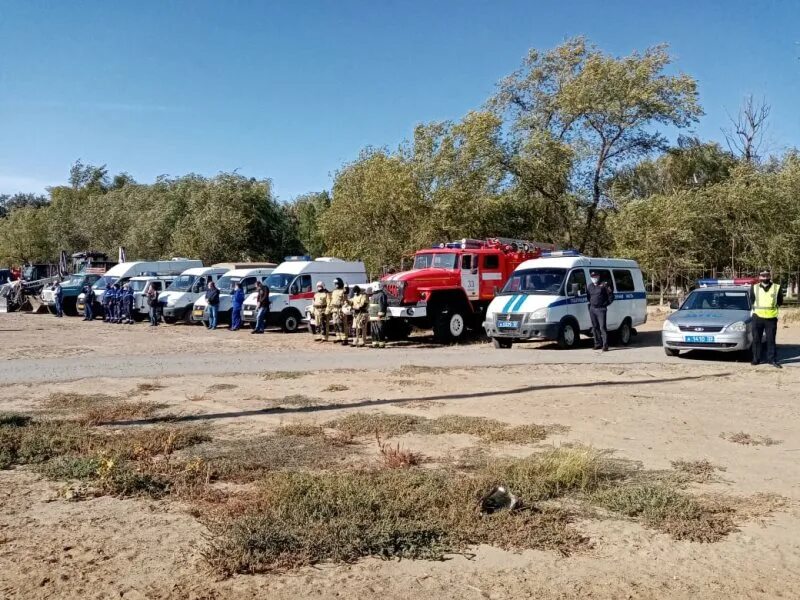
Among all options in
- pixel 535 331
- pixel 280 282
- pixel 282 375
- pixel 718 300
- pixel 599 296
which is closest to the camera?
pixel 282 375

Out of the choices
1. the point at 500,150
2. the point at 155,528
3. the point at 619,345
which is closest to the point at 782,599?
the point at 155,528

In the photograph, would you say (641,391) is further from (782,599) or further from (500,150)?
(500,150)

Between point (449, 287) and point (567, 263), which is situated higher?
point (567, 263)

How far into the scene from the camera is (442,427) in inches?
326

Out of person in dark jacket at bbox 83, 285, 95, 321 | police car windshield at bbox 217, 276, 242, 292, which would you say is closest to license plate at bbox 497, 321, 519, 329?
police car windshield at bbox 217, 276, 242, 292

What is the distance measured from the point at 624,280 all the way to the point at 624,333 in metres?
1.39

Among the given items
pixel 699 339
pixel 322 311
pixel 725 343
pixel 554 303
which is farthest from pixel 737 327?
pixel 322 311

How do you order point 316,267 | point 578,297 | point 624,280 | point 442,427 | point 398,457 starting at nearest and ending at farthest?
point 398,457
point 442,427
point 578,297
point 624,280
point 316,267

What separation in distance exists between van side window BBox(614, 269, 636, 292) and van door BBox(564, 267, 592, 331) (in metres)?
1.53

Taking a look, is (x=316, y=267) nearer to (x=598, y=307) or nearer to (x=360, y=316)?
(x=360, y=316)

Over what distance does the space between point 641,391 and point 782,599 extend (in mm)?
7202

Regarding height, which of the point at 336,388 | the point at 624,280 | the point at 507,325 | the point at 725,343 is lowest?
the point at 336,388

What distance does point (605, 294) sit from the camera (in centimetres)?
1622

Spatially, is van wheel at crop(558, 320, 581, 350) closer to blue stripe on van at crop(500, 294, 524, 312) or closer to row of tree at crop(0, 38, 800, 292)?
blue stripe on van at crop(500, 294, 524, 312)
